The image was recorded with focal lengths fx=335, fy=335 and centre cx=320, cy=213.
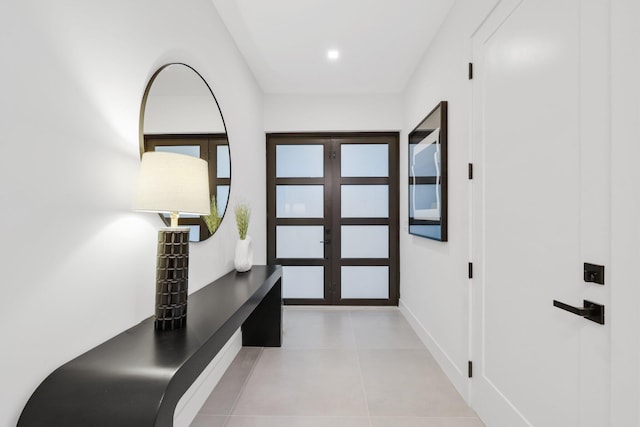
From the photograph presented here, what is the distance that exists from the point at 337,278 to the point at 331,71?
8.30ft

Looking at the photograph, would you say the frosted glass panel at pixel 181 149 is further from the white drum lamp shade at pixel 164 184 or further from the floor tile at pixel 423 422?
the floor tile at pixel 423 422

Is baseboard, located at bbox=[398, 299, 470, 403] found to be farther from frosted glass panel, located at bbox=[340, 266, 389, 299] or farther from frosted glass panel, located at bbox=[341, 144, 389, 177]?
frosted glass panel, located at bbox=[341, 144, 389, 177]

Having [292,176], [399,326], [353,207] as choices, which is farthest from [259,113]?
[399,326]

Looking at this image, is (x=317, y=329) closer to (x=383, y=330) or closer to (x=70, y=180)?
(x=383, y=330)

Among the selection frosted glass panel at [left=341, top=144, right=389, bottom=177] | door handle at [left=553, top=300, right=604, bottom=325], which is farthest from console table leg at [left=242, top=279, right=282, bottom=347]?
door handle at [left=553, top=300, right=604, bottom=325]

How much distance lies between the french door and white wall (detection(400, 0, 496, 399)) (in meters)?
1.06

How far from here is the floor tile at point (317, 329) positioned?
3.21 metres

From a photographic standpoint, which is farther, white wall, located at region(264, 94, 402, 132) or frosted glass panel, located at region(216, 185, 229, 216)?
white wall, located at region(264, 94, 402, 132)

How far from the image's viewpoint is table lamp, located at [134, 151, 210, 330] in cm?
126

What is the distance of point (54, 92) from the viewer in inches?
40.4

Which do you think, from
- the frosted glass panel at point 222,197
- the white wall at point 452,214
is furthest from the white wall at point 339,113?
the frosted glass panel at point 222,197

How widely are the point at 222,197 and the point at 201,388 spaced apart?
4.28 ft

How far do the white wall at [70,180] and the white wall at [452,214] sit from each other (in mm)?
1865

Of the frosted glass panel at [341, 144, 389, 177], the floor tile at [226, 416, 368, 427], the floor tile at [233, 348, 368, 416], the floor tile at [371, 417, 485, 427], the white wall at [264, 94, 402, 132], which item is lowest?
the floor tile at [233, 348, 368, 416]
